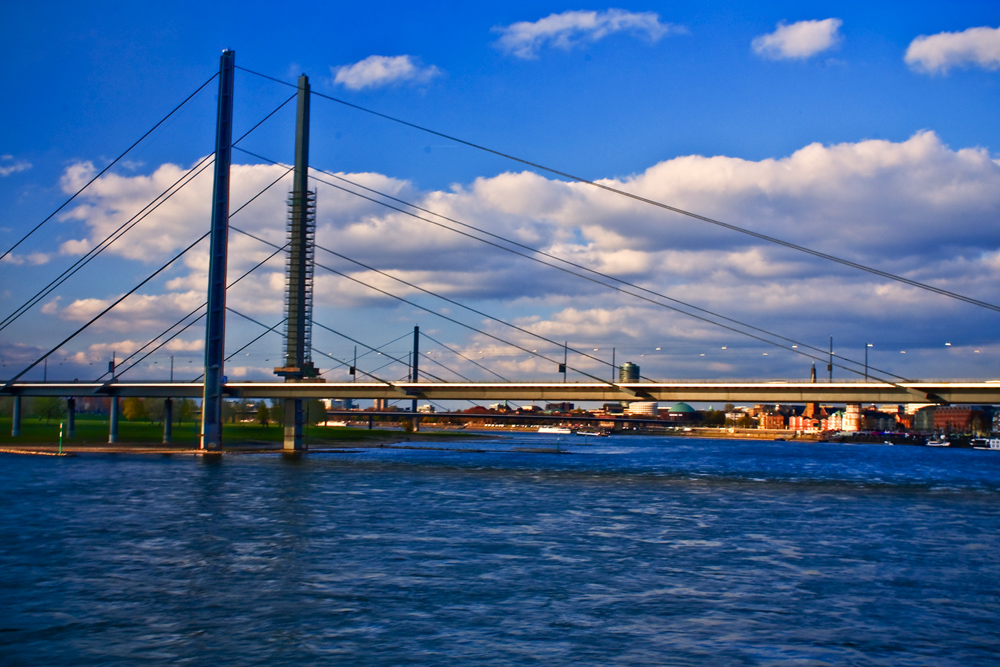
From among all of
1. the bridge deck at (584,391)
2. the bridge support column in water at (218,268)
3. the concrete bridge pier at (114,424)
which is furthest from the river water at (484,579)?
the concrete bridge pier at (114,424)

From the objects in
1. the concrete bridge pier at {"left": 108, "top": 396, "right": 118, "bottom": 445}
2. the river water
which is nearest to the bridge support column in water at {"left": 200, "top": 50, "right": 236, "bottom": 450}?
the concrete bridge pier at {"left": 108, "top": 396, "right": 118, "bottom": 445}

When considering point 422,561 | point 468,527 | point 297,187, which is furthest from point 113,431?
point 422,561

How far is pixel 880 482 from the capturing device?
66.5 metres

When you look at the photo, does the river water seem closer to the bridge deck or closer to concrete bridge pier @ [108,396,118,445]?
the bridge deck

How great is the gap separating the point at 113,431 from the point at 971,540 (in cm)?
9100

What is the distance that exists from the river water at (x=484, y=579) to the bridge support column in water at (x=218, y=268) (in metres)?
31.7

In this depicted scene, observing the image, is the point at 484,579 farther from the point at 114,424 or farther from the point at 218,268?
the point at 114,424

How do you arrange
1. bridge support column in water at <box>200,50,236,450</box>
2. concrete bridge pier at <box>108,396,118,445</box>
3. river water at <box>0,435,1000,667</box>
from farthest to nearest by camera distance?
concrete bridge pier at <box>108,396,118,445</box>
bridge support column in water at <box>200,50,236,450</box>
river water at <box>0,435,1000,667</box>

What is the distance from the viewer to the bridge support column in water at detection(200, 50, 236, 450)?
77.2 m

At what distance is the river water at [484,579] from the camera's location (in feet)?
53.2

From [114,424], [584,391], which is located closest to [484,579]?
[584,391]

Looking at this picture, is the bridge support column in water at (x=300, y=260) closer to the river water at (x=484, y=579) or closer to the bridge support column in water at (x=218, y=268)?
the bridge support column in water at (x=218, y=268)

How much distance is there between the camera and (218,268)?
77375mm

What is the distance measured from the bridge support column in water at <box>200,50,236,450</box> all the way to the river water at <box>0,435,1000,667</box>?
31654mm
